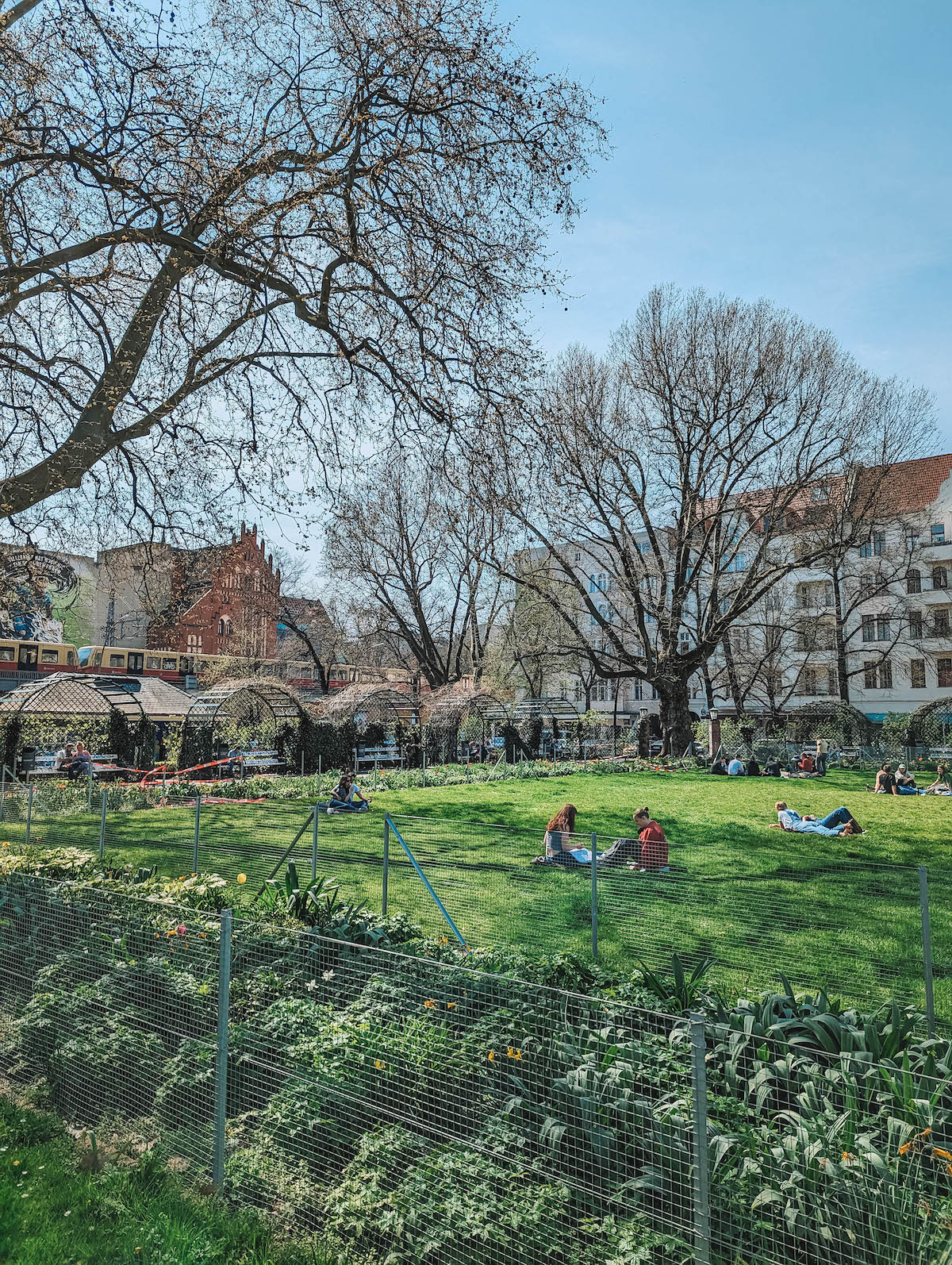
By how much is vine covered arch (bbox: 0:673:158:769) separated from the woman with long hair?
18.3m

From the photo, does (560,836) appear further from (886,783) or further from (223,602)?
(886,783)

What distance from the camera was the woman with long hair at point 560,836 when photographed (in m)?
11.1

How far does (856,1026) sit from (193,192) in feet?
34.5

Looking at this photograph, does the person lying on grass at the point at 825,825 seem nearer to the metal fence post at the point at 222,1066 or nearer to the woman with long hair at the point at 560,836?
the woman with long hair at the point at 560,836

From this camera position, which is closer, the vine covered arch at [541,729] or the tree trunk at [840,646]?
the vine covered arch at [541,729]

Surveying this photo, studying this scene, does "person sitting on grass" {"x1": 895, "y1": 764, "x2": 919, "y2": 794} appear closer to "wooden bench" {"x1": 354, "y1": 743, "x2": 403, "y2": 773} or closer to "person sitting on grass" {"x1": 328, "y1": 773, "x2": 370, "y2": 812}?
"person sitting on grass" {"x1": 328, "y1": 773, "x2": 370, "y2": 812}

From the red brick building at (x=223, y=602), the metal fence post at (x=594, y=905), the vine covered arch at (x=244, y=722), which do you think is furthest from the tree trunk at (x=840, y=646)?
the metal fence post at (x=594, y=905)

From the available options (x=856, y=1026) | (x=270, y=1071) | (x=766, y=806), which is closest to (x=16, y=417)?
(x=270, y=1071)

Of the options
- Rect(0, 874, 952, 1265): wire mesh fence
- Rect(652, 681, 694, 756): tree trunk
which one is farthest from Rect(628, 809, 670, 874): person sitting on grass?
Rect(652, 681, 694, 756): tree trunk

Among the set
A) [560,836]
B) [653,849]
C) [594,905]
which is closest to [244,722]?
[560,836]

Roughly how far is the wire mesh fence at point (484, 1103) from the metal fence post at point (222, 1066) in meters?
0.01

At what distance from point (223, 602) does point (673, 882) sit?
36.9 ft

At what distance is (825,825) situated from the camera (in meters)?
16.2

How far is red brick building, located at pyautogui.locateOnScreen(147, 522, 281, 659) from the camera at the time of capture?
13.3m
